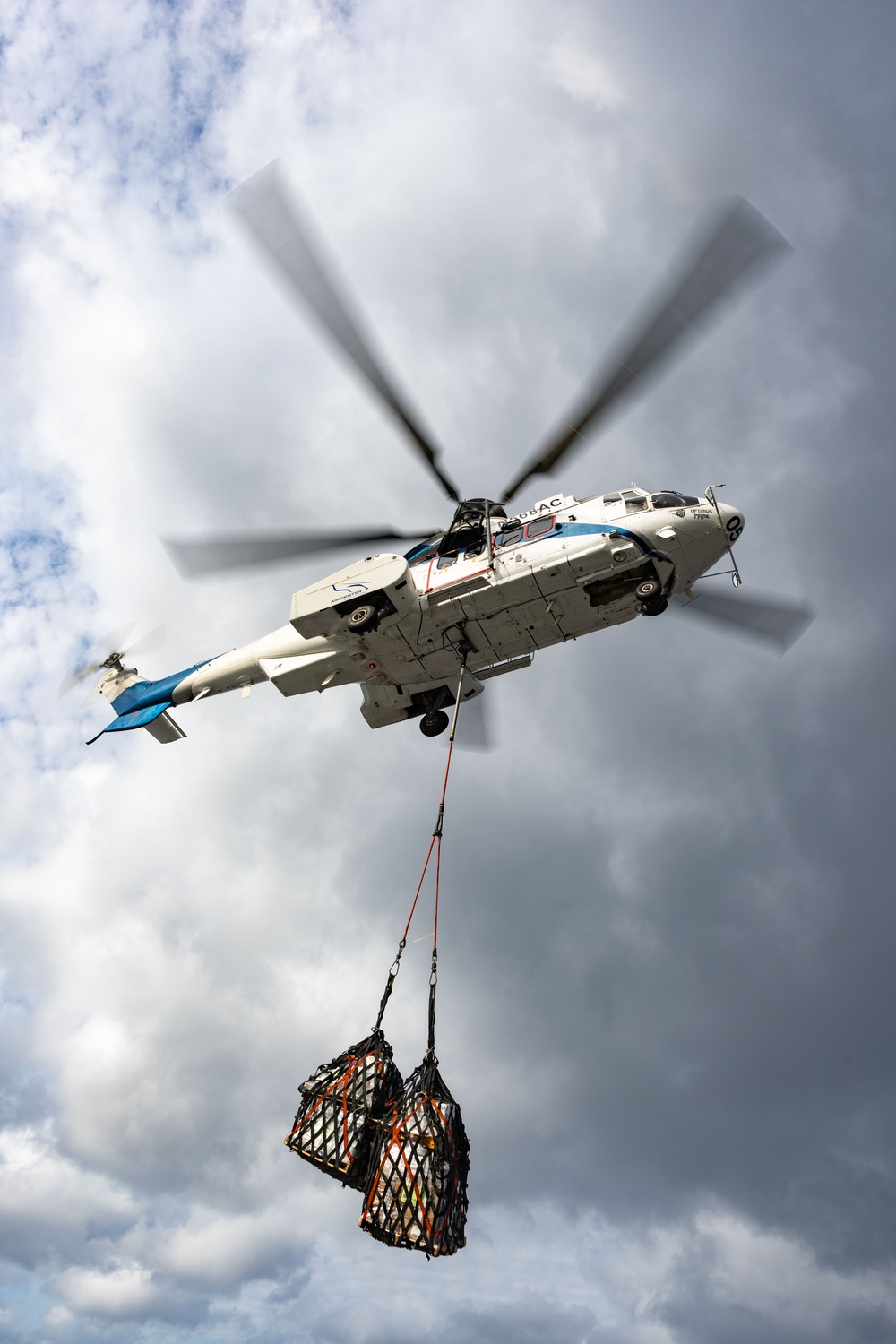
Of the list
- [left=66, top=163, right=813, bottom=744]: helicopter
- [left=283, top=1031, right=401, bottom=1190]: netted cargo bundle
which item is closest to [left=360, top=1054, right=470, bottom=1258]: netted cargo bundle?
[left=283, top=1031, right=401, bottom=1190]: netted cargo bundle

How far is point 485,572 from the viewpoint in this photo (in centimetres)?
1653

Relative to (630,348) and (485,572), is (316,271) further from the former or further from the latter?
(485,572)

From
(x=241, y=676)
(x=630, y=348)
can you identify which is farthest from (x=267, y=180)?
(x=241, y=676)

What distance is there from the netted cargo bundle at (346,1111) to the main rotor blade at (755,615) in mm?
9860

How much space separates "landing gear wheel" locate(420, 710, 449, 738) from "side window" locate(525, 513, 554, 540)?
14.8 ft

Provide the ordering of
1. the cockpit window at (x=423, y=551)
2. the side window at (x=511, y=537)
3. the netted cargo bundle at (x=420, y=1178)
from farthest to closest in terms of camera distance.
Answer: the cockpit window at (x=423, y=551)
the side window at (x=511, y=537)
the netted cargo bundle at (x=420, y=1178)

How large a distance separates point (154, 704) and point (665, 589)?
11640 mm

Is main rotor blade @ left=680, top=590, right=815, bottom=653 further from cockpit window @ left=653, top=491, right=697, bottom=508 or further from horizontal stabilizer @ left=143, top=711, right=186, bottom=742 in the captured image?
horizontal stabilizer @ left=143, top=711, right=186, bottom=742

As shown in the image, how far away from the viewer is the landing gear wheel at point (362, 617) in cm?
1664

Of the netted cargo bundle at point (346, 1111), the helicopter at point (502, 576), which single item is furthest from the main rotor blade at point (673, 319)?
the netted cargo bundle at point (346, 1111)

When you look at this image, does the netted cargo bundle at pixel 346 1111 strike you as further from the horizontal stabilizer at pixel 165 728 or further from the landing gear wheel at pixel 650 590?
the horizontal stabilizer at pixel 165 728

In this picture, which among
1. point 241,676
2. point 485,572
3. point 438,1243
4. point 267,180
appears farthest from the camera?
point 241,676

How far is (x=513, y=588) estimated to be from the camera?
53.9ft

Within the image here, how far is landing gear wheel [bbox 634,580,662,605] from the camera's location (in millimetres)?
16203
